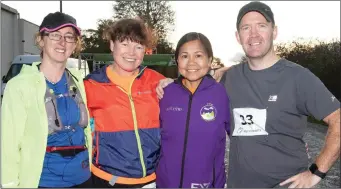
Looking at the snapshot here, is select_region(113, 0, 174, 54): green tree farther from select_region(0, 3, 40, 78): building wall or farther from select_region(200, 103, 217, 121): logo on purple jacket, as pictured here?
select_region(200, 103, 217, 121): logo on purple jacket

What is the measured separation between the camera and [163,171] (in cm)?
367

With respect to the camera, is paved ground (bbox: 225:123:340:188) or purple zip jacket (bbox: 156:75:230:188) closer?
purple zip jacket (bbox: 156:75:230:188)

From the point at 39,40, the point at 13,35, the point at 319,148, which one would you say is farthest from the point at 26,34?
the point at 39,40

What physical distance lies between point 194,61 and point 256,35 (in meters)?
0.63

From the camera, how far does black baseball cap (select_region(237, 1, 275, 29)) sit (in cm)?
363

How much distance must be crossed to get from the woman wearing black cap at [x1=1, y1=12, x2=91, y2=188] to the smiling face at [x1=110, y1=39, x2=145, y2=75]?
39 cm

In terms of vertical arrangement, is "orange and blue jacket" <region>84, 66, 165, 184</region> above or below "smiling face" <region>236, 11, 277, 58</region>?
below

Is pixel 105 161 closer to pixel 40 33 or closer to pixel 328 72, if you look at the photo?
pixel 40 33

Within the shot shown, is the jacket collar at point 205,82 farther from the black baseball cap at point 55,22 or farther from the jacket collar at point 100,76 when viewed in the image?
the black baseball cap at point 55,22

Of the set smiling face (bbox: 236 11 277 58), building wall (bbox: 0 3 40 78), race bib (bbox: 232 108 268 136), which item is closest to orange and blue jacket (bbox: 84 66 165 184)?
race bib (bbox: 232 108 268 136)

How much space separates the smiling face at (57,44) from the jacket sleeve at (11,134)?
532 millimetres

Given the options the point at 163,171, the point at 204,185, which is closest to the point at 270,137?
the point at 204,185

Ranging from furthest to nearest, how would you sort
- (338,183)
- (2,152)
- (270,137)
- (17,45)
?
(17,45)
(338,183)
(270,137)
(2,152)

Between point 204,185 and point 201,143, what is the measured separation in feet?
1.26
